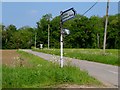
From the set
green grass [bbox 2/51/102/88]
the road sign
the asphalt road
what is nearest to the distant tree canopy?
the asphalt road

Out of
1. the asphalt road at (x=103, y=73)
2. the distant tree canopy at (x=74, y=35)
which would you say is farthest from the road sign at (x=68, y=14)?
the distant tree canopy at (x=74, y=35)

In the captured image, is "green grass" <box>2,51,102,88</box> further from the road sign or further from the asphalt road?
the road sign

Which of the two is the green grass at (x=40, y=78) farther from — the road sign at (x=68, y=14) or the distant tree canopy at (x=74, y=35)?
the distant tree canopy at (x=74, y=35)

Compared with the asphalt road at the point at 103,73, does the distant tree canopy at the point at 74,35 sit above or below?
above

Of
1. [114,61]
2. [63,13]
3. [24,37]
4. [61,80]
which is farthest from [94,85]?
[24,37]

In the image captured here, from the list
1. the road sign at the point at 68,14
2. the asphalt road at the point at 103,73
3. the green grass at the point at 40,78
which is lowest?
the asphalt road at the point at 103,73

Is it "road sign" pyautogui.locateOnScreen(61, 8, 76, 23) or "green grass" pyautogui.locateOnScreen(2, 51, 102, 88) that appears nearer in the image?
"green grass" pyautogui.locateOnScreen(2, 51, 102, 88)

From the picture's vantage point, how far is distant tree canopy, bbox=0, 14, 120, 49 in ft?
389

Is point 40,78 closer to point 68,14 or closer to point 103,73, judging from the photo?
point 68,14

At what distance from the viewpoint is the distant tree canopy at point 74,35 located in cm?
11862

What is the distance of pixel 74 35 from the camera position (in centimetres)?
11975

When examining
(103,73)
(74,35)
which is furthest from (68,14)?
(74,35)

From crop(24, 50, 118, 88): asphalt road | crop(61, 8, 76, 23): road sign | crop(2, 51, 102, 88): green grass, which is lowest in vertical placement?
crop(24, 50, 118, 88): asphalt road

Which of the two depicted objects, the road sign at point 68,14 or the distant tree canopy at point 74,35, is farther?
the distant tree canopy at point 74,35
